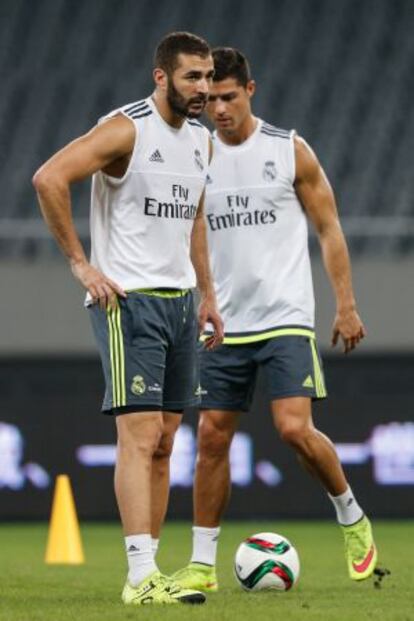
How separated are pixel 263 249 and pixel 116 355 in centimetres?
140

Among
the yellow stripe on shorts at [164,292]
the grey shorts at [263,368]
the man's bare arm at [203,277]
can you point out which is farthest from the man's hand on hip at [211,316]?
the yellow stripe on shorts at [164,292]

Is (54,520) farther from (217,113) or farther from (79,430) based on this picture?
(79,430)

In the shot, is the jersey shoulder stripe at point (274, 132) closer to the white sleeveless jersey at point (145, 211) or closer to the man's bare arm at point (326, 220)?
the man's bare arm at point (326, 220)

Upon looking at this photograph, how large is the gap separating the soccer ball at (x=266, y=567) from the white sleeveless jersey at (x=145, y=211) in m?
1.19

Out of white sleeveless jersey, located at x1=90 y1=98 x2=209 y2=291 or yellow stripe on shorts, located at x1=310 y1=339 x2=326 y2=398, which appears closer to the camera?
white sleeveless jersey, located at x1=90 y1=98 x2=209 y2=291

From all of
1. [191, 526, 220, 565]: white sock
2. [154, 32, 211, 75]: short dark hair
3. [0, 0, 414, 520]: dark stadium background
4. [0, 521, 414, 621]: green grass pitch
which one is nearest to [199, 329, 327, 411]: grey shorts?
[191, 526, 220, 565]: white sock

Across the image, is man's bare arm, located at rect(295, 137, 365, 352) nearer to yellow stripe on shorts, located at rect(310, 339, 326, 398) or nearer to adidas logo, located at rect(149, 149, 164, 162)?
yellow stripe on shorts, located at rect(310, 339, 326, 398)

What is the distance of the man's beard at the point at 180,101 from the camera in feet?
19.2

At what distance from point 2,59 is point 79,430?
5299 millimetres

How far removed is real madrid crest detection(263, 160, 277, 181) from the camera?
23.0 ft

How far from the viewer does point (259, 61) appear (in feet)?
54.6

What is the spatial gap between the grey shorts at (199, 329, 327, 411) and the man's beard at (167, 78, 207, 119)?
1.33 metres

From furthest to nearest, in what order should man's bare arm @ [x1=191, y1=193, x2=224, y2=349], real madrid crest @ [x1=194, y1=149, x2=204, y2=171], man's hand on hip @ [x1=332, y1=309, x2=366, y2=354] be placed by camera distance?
man's hand on hip @ [x1=332, y1=309, x2=366, y2=354] → man's bare arm @ [x1=191, y1=193, x2=224, y2=349] → real madrid crest @ [x1=194, y1=149, x2=204, y2=171]

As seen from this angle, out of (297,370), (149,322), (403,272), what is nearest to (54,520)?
(297,370)
